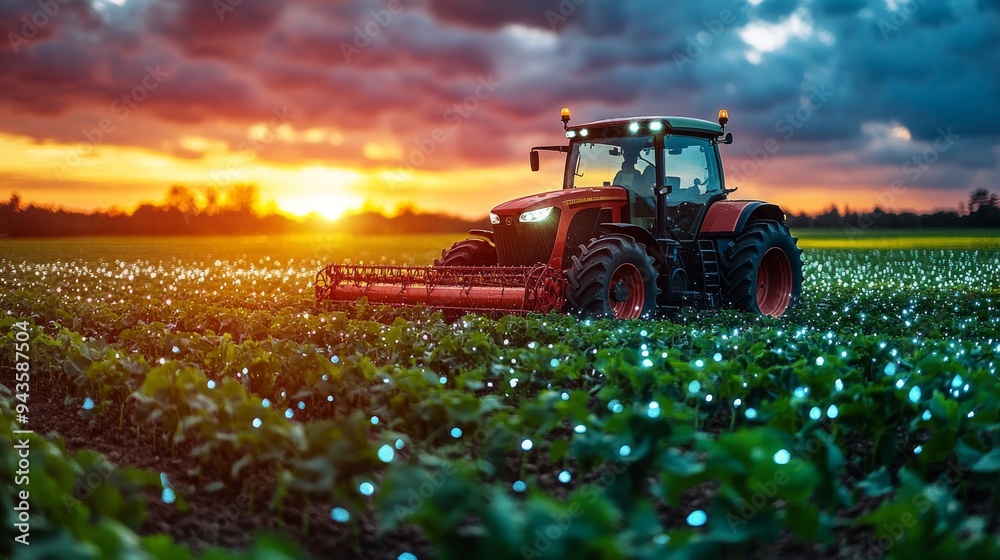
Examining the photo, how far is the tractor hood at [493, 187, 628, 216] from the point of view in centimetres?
1056

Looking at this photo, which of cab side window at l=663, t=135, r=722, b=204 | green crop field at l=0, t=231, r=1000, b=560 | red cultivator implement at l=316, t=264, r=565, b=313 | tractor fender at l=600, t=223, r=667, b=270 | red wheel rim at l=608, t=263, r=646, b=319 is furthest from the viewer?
cab side window at l=663, t=135, r=722, b=204

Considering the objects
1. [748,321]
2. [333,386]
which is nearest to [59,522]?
[333,386]

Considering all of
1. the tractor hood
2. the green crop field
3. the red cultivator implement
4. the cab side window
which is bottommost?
the green crop field

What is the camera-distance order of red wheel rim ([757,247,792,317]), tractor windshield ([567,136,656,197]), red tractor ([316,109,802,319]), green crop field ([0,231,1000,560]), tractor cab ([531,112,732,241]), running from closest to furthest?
green crop field ([0,231,1000,560])
red tractor ([316,109,802,319])
tractor cab ([531,112,732,241])
tractor windshield ([567,136,656,197])
red wheel rim ([757,247,792,317])

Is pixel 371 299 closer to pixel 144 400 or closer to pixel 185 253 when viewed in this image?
pixel 144 400

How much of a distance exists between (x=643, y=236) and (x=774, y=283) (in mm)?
3723

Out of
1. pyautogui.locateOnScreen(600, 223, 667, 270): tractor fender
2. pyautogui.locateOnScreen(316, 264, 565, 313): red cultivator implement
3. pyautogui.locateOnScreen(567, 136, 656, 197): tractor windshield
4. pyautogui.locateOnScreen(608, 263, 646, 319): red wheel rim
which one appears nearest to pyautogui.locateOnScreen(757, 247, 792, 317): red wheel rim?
pyautogui.locateOnScreen(600, 223, 667, 270): tractor fender

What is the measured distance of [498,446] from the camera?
3.51 m

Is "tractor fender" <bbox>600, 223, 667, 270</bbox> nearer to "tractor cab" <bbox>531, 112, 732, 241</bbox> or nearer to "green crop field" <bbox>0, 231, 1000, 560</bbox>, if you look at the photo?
"tractor cab" <bbox>531, 112, 732, 241</bbox>

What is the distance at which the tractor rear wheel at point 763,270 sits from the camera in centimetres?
1175

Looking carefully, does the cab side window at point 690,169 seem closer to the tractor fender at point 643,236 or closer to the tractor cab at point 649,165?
the tractor cab at point 649,165

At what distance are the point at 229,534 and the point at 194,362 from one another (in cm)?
419

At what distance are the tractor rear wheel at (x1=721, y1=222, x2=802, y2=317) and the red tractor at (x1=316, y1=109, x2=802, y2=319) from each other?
0.02 meters

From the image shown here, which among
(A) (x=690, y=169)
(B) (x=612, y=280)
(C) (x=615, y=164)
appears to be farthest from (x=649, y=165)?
(B) (x=612, y=280)
